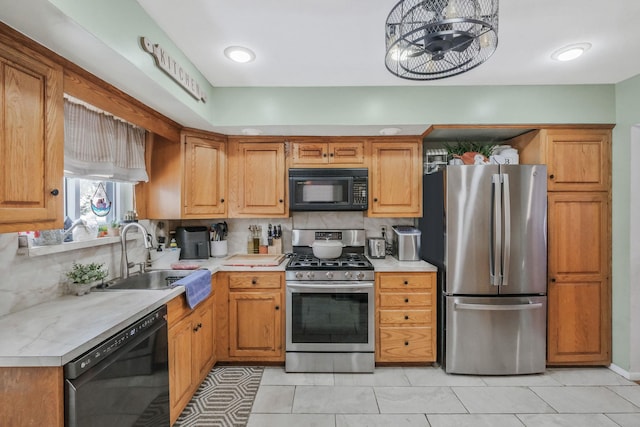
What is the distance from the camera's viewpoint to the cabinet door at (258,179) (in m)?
2.98

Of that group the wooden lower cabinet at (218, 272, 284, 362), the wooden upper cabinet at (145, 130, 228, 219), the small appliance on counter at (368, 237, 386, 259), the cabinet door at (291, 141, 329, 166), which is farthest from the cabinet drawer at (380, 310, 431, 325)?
the wooden upper cabinet at (145, 130, 228, 219)

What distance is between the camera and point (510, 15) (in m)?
1.68

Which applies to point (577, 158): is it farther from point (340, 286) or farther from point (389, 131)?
point (340, 286)

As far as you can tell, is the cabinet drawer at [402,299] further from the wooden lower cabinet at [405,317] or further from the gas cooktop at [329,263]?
the gas cooktop at [329,263]

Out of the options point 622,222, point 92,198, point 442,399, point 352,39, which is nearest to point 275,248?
point 92,198

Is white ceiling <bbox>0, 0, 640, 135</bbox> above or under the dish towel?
above

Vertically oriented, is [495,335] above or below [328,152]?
below

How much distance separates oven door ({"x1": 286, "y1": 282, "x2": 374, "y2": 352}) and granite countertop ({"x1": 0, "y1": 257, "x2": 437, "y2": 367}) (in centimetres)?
109

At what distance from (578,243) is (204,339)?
3.23 metres

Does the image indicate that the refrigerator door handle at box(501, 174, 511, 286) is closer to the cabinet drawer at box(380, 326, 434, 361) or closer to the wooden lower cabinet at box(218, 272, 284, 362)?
the cabinet drawer at box(380, 326, 434, 361)

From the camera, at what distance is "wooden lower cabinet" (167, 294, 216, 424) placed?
74.9 inches

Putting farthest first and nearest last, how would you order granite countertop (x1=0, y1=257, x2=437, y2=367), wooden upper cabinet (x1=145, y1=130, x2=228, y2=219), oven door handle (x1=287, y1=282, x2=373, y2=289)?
wooden upper cabinet (x1=145, y1=130, x2=228, y2=219)
oven door handle (x1=287, y1=282, x2=373, y2=289)
granite countertop (x1=0, y1=257, x2=437, y2=367)

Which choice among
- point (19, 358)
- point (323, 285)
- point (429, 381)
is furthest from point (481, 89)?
point (19, 358)

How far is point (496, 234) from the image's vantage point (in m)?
2.48
